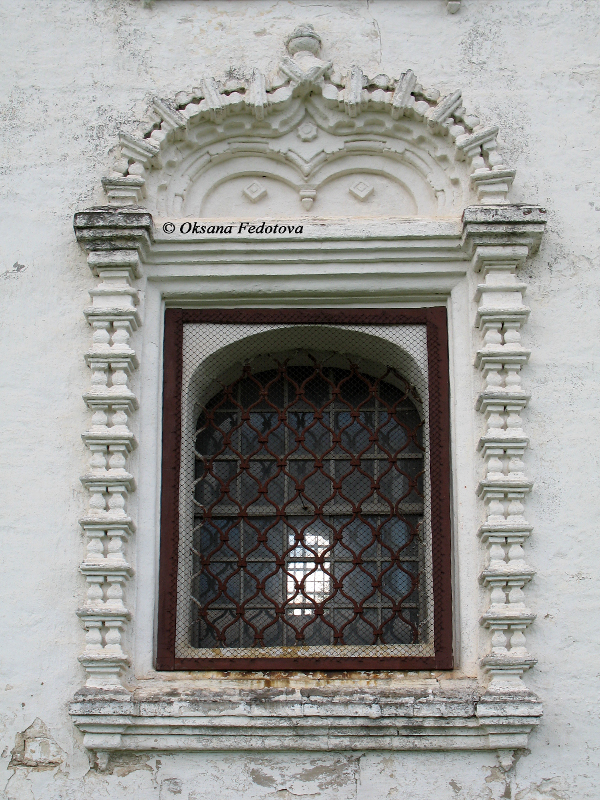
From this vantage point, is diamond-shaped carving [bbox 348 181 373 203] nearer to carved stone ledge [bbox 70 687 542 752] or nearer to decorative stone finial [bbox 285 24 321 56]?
decorative stone finial [bbox 285 24 321 56]

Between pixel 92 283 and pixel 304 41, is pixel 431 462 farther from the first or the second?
pixel 304 41

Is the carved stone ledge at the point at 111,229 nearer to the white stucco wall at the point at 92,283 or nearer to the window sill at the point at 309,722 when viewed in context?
the white stucco wall at the point at 92,283

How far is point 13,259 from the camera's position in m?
5.62

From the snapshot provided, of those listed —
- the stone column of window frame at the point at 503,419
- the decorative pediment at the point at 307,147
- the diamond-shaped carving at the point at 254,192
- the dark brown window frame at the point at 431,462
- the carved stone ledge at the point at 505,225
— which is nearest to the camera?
the stone column of window frame at the point at 503,419

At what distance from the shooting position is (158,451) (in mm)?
5352

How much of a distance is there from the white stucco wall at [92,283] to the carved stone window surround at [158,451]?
117 mm

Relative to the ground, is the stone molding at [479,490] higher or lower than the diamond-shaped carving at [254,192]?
lower

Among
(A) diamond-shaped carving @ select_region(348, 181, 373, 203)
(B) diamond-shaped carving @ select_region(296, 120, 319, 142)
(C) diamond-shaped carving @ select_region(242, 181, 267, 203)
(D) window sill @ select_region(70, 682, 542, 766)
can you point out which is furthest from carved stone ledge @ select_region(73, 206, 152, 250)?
(D) window sill @ select_region(70, 682, 542, 766)

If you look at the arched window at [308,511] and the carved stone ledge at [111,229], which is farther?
the carved stone ledge at [111,229]

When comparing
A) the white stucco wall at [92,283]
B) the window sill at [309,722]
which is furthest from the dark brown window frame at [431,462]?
the white stucco wall at [92,283]

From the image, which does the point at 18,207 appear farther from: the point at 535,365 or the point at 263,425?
the point at 535,365

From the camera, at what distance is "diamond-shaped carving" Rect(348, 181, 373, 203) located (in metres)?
5.83

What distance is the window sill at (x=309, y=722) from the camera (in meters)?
4.68

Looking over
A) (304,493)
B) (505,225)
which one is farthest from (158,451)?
(505,225)
